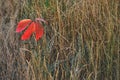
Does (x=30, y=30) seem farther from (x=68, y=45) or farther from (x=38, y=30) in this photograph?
(x=68, y=45)

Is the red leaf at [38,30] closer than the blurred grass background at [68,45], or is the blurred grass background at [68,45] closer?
the red leaf at [38,30]

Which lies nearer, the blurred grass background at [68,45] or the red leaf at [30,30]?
the red leaf at [30,30]

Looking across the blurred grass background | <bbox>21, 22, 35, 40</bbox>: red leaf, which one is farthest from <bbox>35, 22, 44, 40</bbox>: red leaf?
the blurred grass background

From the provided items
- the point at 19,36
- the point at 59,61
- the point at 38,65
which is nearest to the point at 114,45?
the point at 59,61

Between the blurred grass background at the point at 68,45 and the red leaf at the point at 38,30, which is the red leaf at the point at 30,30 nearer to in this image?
the red leaf at the point at 38,30

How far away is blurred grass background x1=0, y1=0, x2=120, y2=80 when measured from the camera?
1.75m

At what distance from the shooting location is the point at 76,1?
2.14m

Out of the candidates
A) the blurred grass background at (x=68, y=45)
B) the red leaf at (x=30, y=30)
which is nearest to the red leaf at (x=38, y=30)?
the red leaf at (x=30, y=30)

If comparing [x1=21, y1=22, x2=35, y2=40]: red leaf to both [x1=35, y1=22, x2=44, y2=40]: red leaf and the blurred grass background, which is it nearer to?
[x1=35, y1=22, x2=44, y2=40]: red leaf

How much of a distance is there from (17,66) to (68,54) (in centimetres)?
30

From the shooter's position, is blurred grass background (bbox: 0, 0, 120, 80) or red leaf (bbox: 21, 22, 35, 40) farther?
blurred grass background (bbox: 0, 0, 120, 80)

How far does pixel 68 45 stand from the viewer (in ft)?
6.28

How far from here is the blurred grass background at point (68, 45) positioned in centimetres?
175

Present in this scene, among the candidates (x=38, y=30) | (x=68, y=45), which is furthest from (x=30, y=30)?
(x=68, y=45)
